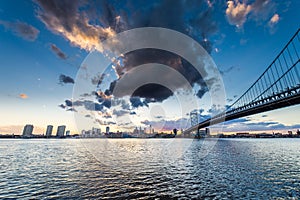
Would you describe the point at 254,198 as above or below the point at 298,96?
below

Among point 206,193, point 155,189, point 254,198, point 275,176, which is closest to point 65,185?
point 155,189

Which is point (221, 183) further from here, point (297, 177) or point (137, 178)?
point (297, 177)

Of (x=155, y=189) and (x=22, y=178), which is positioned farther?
(x=22, y=178)

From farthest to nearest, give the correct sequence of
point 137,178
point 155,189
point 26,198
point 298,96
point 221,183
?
1. point 298,96
2. point 137,178
3. point 221,183
4. point 155,189
5. point 26,198

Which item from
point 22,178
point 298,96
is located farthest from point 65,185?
point 298,96

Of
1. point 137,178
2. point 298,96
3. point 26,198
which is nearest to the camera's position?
point 26,198

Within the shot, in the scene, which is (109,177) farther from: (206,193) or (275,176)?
(275,176)

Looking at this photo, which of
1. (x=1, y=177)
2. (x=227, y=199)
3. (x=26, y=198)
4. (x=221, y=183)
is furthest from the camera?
(x=1, y=177)

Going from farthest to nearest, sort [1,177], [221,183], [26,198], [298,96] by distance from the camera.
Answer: [298,96]
[1,177]
[221,183]
[26,198]

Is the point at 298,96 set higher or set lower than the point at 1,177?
higher
